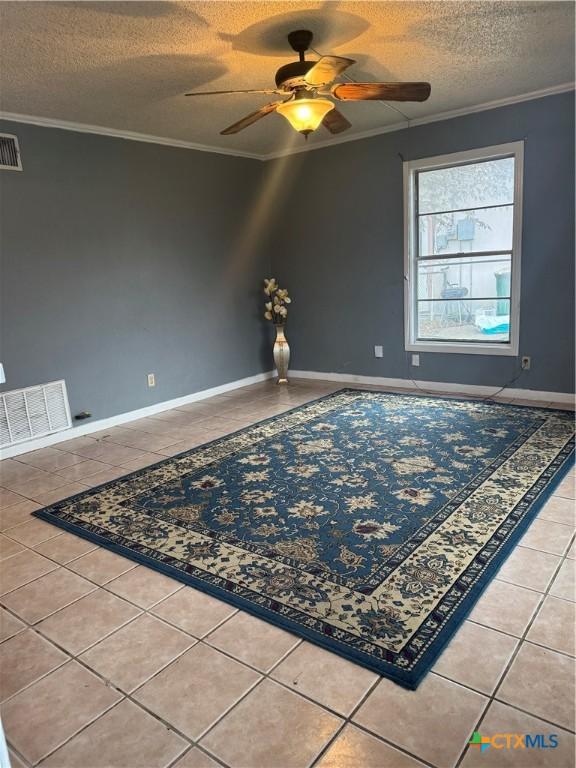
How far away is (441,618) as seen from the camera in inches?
78.4

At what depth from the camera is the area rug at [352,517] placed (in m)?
2.05

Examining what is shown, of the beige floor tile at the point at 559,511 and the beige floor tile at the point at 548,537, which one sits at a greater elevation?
the beige floor tile at the point at 559,511

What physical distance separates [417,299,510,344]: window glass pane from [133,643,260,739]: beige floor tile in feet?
13.3

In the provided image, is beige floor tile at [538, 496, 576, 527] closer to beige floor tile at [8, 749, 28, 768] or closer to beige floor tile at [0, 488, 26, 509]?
beige floor tile at [8, 749, 28, 768]

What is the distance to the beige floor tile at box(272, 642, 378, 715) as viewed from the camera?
1660 millimetres

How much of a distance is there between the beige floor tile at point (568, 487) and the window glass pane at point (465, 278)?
86.6 inches

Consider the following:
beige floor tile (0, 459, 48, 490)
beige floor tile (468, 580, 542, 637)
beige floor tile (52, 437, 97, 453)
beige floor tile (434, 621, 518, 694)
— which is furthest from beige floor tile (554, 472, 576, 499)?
beige floor tile (52, 437, 97, 453)

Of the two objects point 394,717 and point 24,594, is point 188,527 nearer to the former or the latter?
point 24,594

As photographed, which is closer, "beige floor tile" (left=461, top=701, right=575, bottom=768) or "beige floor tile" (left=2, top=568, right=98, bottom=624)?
"beige floor tile" (left=461, top=701, right=575, bottom=768)

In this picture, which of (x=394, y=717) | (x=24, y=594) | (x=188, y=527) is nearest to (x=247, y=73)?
(x=188, y=527)

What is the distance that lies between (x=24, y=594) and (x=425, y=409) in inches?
134

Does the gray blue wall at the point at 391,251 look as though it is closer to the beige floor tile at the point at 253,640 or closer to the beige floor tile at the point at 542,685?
the beige floor tile at the point at 542,685

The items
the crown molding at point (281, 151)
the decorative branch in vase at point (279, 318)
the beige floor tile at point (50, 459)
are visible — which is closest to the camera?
the beige floor tile at point (50, 459)

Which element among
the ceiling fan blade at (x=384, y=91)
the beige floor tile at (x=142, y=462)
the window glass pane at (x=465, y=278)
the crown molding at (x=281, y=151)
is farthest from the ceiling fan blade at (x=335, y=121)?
the beige floor tile at (x=142, y=462)
